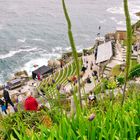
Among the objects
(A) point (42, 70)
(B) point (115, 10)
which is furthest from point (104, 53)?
(B) point (115, 10)

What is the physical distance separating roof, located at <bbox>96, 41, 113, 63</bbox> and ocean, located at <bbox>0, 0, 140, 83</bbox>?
564 inches

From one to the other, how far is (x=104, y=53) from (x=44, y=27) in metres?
40.1

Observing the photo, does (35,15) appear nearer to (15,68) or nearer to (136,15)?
(136,15)

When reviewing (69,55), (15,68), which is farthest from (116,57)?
(15,68)

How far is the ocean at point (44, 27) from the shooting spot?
66.4 metres

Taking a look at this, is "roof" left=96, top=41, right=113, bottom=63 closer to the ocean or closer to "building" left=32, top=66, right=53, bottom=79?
"building" left=32, top=66, right=53, bottom=79

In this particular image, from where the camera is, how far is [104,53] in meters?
44.9

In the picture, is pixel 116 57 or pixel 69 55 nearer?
pixel 116 57

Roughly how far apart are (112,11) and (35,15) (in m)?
17.4

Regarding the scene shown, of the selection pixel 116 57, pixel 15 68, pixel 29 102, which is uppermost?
pixel 29 102

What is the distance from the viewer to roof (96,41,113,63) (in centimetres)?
4401

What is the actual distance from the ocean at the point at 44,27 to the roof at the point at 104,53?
1432 cm

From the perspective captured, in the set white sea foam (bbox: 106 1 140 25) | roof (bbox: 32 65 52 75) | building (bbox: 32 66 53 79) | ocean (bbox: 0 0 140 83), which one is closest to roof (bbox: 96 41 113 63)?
building (bbox: 32 66 53 79)

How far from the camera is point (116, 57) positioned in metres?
43.9
